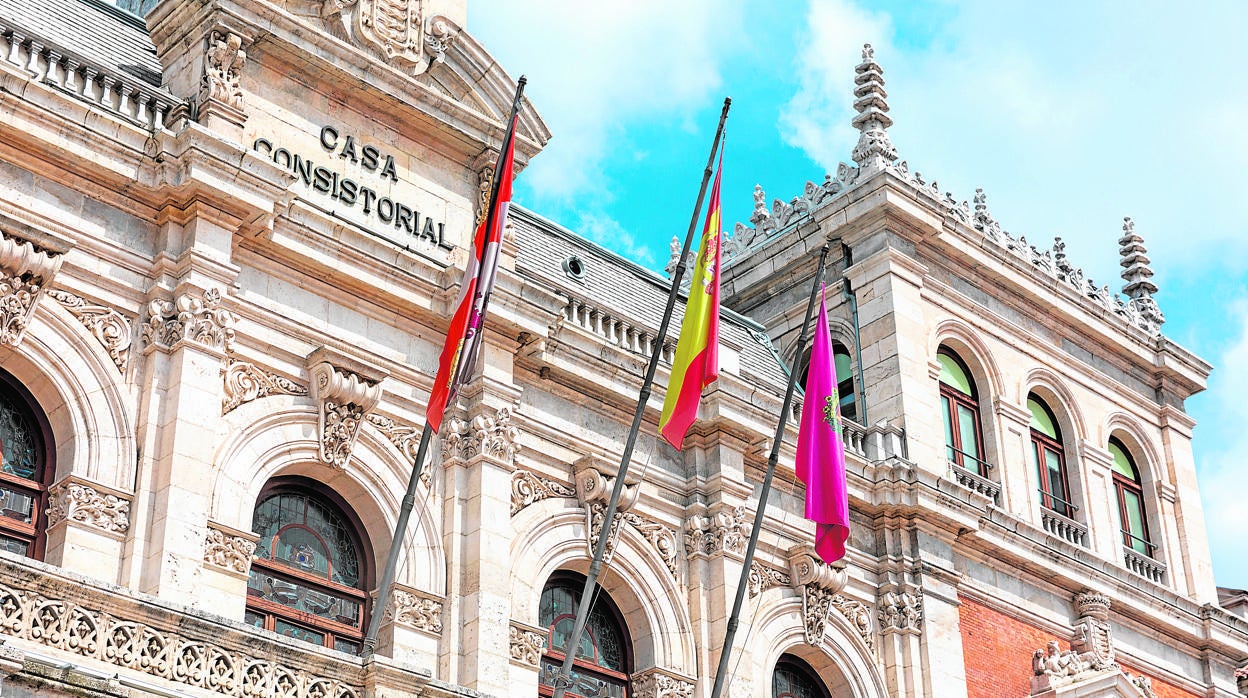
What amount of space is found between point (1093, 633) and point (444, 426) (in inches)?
463

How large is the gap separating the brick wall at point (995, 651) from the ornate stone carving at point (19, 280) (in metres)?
14.2

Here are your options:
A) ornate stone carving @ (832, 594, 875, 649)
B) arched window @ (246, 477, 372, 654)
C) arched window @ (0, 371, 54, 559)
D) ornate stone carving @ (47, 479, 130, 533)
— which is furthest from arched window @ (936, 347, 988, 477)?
arched window @ (0, 371, 54, 559)

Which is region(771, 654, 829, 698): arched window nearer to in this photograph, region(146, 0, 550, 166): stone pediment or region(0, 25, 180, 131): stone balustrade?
region(146, 0, 550, 166): stone pediment

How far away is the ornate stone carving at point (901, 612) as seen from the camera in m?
26.8

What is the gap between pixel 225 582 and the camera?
19.8 metres

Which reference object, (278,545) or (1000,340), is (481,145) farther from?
(1000,340)

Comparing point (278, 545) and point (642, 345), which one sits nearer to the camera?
point (278, 545)

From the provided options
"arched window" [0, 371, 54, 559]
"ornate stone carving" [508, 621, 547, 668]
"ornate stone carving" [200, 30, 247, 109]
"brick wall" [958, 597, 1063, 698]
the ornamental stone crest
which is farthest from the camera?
"brick wall" [958, 597, 1063, 698]

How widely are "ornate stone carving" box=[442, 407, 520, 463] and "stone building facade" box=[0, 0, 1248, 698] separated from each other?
0.13ft

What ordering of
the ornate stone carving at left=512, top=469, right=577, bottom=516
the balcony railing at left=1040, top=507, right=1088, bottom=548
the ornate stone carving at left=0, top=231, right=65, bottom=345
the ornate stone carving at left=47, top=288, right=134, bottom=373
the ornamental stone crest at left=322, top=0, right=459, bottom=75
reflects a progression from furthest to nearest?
the balcony railing at left=1040, top=507, right=1088, bottom=548 → the ornamental stone crest at left=322, top=0, right=459, bottom=75 → the ornate stone carving at left=512, top=469, right=577, bottom=516 → the ornate stone carving at left=47, top=288, right=134, bottom=373 → the ornate stone carving at left=0, top=231, right=65, bottom=345

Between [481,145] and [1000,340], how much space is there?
10712 mm

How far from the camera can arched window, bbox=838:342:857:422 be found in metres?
30.5

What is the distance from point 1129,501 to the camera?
3312 centimetres

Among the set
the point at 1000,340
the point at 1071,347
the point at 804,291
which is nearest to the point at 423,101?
the point at 804,291
